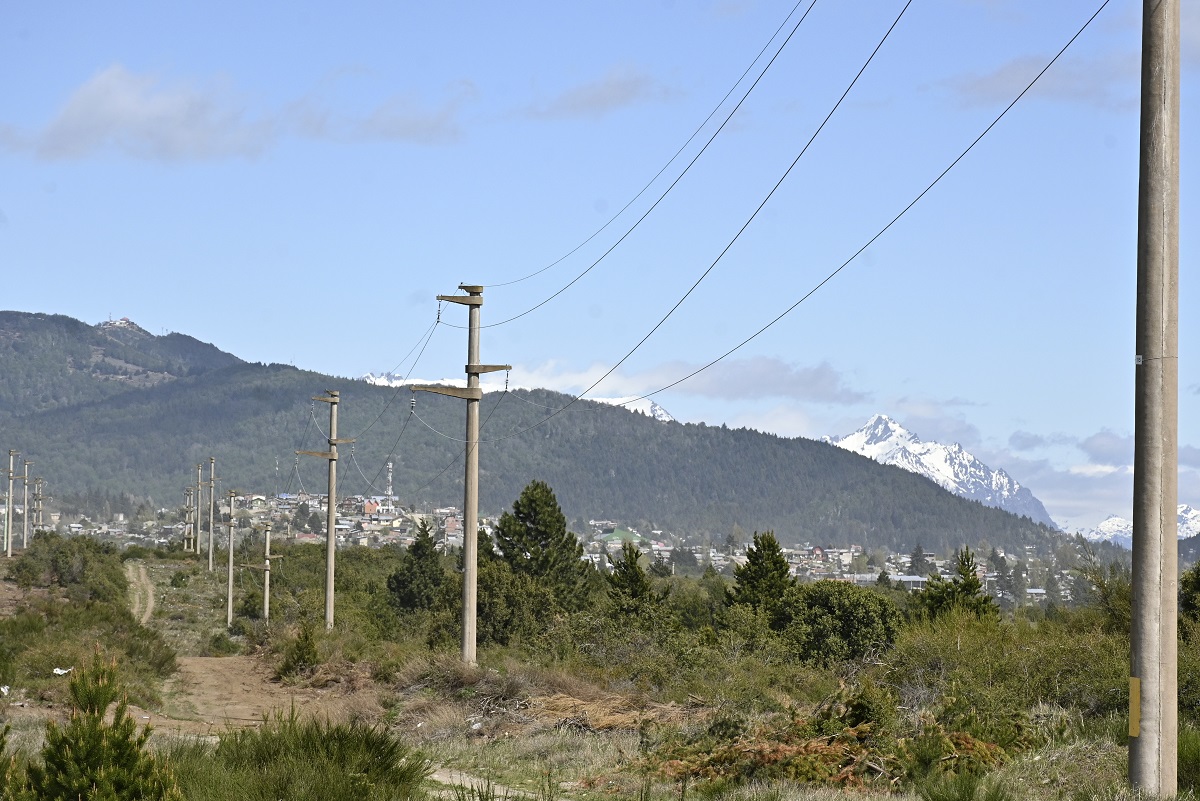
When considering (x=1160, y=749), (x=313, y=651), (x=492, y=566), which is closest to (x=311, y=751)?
(x=1160, y=749)

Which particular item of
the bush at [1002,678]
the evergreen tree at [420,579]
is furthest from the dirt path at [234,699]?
the evergreen tree at [420,579]

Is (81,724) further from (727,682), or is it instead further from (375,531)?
(375,531)

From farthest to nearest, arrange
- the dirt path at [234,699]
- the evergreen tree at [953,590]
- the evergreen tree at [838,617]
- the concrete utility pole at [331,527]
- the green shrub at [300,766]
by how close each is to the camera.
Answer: the evergreen tree at [953,590] < the evergreen tree at [838,617] < the concrete utility pole at [331,527] < the dirt path at [234,699] < the green shrub at [300,766]

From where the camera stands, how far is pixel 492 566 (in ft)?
168

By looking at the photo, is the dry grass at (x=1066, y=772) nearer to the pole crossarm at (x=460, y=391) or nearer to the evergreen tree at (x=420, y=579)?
the pole crossarm at (x=460, y=391)

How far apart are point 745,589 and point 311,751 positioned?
49881 millimetres

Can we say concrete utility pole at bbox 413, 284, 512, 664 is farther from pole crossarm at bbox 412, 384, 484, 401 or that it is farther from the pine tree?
the pine tree

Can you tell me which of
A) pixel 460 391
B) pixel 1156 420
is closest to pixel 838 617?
pixel 460 391

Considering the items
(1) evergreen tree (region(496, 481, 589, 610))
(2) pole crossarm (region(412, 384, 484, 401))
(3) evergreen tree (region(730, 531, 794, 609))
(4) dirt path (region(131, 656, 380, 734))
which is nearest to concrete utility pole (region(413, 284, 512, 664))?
(2) pole crossarm (region(412, 384, 484, 401))

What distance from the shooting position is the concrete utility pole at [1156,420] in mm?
9523

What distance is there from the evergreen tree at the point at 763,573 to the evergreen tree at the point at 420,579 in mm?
15282

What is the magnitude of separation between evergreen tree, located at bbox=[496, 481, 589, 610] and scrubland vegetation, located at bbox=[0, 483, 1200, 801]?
88.1 feet

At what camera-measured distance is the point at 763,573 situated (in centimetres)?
6194

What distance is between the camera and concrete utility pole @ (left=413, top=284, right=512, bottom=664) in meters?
26.5
